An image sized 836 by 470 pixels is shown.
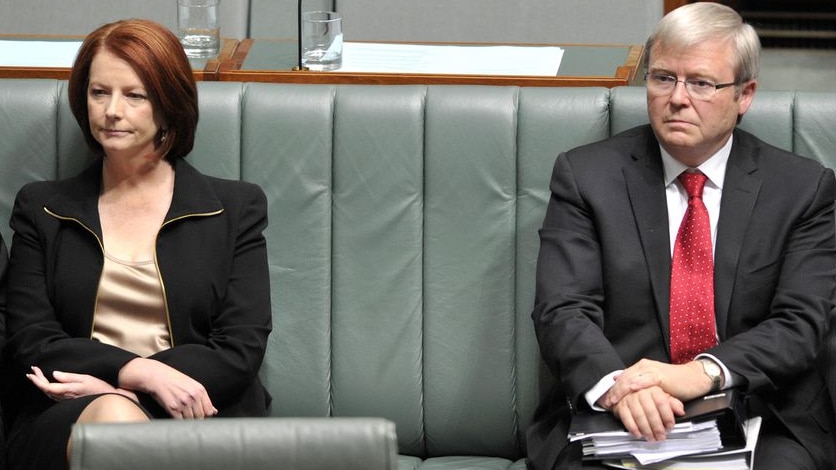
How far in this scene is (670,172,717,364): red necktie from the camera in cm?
255

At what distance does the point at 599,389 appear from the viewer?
2414 millimetres

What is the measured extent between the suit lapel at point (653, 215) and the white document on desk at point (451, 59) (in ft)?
1.43

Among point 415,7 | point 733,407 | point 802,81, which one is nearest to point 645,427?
point 733,407

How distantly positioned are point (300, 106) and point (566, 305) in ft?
2.32

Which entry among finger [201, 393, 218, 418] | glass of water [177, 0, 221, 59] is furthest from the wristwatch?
glass of water [177, 0, 221, 59]

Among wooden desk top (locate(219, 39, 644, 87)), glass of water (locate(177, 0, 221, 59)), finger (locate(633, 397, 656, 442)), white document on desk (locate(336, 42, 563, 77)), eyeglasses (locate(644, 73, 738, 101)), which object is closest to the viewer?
finger (locate(633, 397, 656, 442))

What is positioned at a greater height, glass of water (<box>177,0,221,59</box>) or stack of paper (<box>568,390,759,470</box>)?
glass of water (<box>177,0,221,59</box>)

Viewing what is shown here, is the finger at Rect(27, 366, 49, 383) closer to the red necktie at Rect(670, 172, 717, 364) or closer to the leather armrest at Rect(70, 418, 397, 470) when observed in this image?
the leather armrest at Rect(70, 418, 397, 470)

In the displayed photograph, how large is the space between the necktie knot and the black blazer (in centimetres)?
82

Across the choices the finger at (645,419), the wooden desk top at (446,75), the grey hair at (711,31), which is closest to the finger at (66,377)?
the wooden desk top at (446,75)

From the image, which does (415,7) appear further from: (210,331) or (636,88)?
(210,331)

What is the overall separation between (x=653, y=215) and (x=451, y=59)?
78 cm

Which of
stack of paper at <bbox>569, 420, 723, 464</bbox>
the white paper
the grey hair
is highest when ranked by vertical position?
the grey hair

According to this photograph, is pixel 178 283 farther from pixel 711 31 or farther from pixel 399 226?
pixel 711 31
